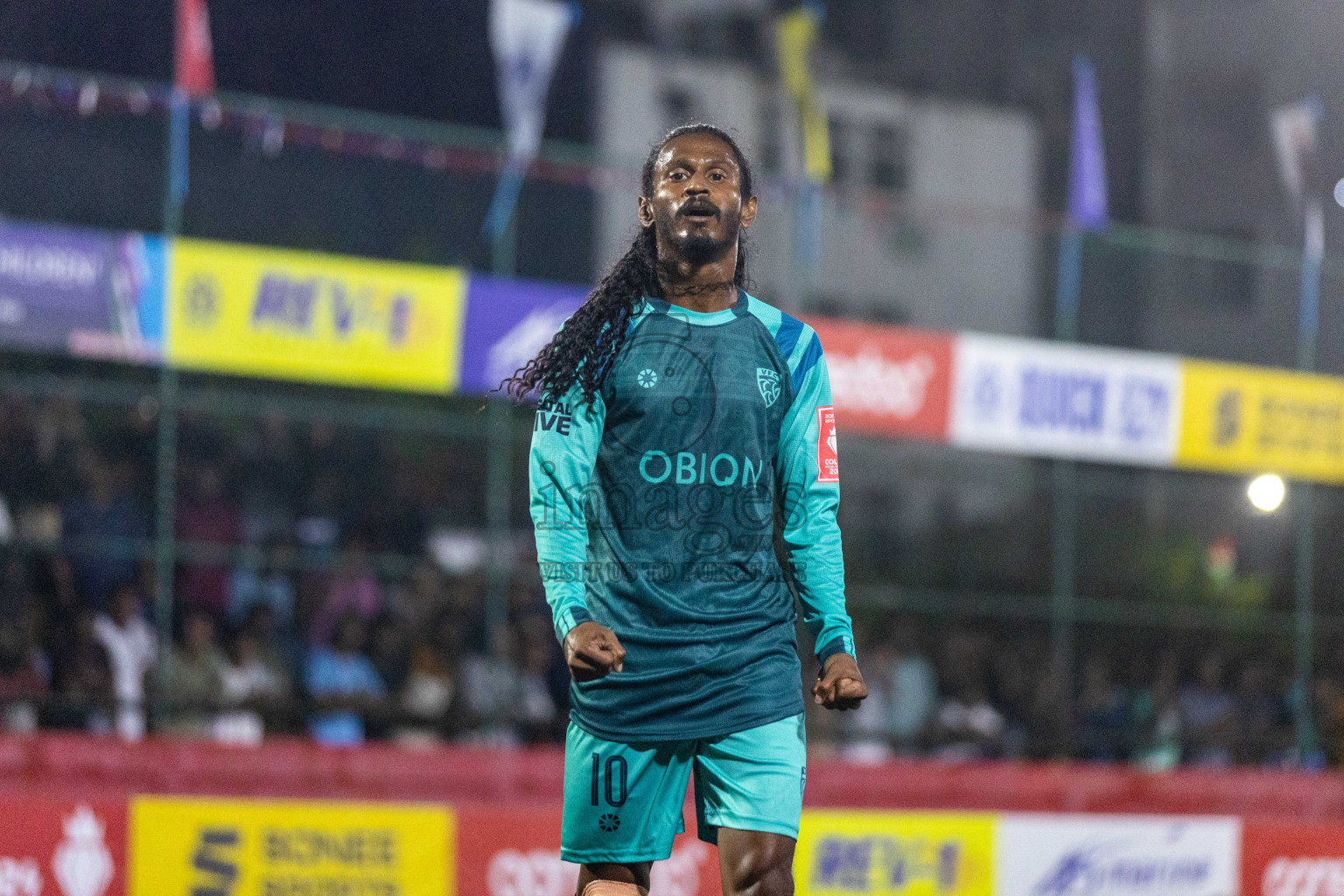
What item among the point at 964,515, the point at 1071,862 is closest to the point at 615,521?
the point at 1071,862

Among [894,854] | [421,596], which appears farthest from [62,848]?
[421,596]

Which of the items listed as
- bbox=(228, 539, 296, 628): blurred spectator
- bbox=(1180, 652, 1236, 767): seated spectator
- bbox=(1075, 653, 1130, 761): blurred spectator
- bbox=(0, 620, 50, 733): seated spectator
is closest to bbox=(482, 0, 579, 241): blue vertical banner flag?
bbox=(228, 539, 296, 628): blurred spectator

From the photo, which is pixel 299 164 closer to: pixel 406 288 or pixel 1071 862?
pixel 406 288

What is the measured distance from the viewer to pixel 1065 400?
37.9ft

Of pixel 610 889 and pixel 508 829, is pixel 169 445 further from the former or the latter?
pixel 610 889

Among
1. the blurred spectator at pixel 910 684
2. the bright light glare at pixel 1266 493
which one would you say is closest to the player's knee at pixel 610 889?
the blurred spectator at pixel 910 684

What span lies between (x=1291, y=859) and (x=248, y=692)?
5052mm

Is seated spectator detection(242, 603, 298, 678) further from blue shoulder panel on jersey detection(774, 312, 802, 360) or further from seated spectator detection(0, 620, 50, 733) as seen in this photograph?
blue shoulder panel on jersey detection(774, 312, 802, 360)

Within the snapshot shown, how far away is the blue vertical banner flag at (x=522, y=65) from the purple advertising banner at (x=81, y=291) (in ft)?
8.01

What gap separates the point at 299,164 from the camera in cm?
1661

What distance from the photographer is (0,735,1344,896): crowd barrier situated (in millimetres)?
6078

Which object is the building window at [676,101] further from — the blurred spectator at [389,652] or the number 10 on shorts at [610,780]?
the number 10 on shorts at [610,780]

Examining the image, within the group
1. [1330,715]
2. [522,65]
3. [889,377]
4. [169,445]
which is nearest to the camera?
[169,445]

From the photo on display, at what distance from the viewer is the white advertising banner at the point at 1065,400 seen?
446 inches
